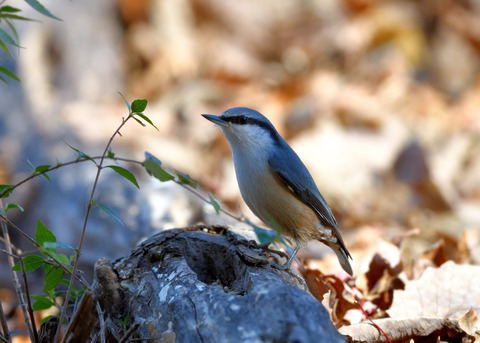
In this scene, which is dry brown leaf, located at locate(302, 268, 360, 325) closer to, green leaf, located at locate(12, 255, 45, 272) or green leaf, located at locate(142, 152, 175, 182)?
green leaf, located at locate(142, 152, 175, 182)

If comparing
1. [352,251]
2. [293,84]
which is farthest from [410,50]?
[352,251]

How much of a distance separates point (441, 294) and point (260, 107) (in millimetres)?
4602

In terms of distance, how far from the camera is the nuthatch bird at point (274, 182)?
2781 mm

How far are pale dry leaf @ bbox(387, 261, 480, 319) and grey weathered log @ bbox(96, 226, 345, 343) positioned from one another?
686mm

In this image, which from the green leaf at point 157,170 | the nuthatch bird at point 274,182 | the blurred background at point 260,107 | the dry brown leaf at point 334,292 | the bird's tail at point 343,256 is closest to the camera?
the green leaf at point 157,170

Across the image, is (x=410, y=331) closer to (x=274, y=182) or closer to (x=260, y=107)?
Result: (x=274, y=182)

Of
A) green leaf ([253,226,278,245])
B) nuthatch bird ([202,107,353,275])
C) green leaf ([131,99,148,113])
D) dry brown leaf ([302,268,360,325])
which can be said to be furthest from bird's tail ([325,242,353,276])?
green leaf ([131,99,148,113])

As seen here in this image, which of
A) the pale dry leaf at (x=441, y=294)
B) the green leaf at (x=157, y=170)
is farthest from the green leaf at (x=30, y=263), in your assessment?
the pale dry leaf at (x=441, y=294)

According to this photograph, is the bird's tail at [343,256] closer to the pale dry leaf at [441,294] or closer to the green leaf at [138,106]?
the pale dry leaf at [441,294]

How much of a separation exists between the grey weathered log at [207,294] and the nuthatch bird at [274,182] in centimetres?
30

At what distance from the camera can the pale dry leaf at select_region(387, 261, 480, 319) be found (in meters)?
2.54

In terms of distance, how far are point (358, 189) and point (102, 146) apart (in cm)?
271

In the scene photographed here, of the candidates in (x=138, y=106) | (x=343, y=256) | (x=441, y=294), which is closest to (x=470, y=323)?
(x=441, y=294)

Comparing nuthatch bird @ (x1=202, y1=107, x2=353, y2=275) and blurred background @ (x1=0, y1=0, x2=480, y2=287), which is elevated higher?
blurred background @ (x1=0, y1=0, x2=480, y2=287)
